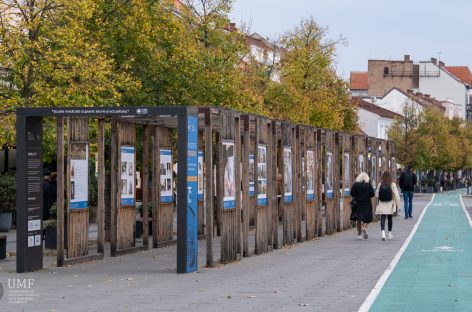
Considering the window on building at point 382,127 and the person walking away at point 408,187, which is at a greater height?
the window on building at point 382,127

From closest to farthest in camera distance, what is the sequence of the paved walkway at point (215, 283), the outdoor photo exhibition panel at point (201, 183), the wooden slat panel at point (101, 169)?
the paved walkway at point (215, 283) → the wooden slat panel at point (101, 169) → the outdoor photo exhibition panel at point (201, 183)

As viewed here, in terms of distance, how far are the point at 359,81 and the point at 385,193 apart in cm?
15540

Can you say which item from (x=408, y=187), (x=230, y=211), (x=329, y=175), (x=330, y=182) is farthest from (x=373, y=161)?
(x=230, y=211)

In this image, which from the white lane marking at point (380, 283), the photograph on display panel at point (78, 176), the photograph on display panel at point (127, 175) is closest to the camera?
the white lane marking at point (380, 283)

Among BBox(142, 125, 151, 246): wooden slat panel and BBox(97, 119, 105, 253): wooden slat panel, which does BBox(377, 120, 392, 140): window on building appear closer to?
BBox(142, 125, 151, 246): wooden slat panel

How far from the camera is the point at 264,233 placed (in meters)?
24.1

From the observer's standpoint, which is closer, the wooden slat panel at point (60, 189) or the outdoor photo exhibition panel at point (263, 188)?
the wooden slat panel at point (60, 189)


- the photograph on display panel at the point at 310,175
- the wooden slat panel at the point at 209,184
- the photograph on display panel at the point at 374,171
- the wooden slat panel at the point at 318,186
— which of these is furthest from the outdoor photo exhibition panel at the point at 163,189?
the photograph on display panel at the point at 374,171

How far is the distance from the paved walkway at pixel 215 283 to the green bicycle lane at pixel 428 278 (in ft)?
1.00

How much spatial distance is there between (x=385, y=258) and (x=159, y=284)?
6722mm

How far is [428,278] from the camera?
17.6 metres

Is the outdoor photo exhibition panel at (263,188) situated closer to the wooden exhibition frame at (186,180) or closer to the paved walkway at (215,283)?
the wooden exhibition frame at (186,180)

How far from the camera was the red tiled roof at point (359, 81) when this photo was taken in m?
180

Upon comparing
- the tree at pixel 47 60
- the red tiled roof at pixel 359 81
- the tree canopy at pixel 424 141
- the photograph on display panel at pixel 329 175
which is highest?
the red tiled roof at pixel 359 81
